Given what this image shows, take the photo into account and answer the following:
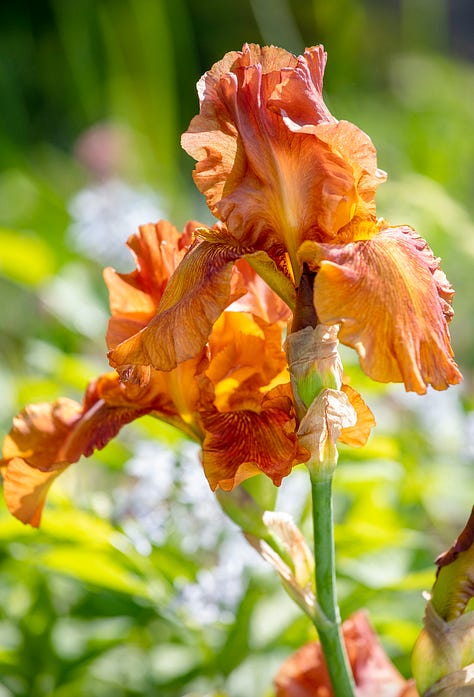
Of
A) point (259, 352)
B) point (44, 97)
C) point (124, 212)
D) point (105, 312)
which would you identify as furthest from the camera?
point (44, 97)

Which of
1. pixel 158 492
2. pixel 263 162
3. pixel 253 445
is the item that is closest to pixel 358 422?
pixel 253 445

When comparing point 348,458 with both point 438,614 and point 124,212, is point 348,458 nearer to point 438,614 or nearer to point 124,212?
point 438,614

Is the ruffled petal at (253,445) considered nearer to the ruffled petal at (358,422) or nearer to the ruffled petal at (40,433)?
the ruffled petal at (358,422)

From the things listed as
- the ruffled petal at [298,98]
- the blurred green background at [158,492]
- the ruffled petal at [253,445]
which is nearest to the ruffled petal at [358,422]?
the ruffled petal at [253,445]

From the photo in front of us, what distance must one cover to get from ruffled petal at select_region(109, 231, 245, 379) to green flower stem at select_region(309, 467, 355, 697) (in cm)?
11

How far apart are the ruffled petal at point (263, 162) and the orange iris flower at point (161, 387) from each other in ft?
0.22

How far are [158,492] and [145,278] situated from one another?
16.7 inches

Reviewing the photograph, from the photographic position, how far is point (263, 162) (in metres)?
0.59

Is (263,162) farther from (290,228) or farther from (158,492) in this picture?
(158,492)

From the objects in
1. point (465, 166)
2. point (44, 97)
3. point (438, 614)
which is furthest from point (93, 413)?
point (44, 97)

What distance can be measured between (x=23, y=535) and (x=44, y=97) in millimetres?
3332

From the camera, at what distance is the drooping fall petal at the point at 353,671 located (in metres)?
0.77

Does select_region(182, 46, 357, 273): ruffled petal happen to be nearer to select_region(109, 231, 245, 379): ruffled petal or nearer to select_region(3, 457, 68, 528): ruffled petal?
select_region(109, 231, 245, 379): ruffled petal

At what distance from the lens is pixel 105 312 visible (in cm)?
166
